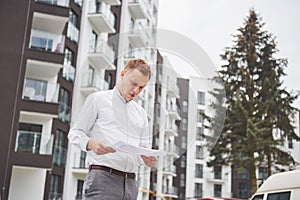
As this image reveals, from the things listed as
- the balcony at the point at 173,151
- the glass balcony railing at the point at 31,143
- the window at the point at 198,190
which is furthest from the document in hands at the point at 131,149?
the window at the point at 198,190

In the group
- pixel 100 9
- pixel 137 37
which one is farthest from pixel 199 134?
pixel 100 9

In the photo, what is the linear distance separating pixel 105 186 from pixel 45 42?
23.2 feet

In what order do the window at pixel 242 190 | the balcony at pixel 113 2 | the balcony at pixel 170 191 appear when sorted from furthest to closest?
the window at pixel 242 190 → the balcony at pixel 170 191 → the balcony at pixel 113 2

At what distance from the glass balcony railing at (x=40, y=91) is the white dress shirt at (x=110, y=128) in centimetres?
661

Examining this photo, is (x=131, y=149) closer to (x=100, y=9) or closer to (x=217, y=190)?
(x=100, y=9)

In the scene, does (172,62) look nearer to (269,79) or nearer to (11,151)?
(11,151)

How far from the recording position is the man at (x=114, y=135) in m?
1.09

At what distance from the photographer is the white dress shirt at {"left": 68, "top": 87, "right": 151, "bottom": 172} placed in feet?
3.61

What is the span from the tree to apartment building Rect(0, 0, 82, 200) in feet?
9.17

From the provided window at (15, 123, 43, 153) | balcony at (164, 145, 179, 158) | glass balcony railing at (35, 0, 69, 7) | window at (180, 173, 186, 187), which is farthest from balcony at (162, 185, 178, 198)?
balcony at (164, 145, 179, 158)

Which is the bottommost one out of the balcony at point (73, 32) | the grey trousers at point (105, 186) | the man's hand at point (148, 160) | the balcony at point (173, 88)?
the grey trousers at point (105, 186)

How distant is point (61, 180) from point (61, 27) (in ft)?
8.91

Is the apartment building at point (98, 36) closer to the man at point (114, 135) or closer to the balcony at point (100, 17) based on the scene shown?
the balcony at point (100, 17)

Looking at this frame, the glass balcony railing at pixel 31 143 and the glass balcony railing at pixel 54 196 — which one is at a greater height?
the glass balcony railing at pixel 31 143
